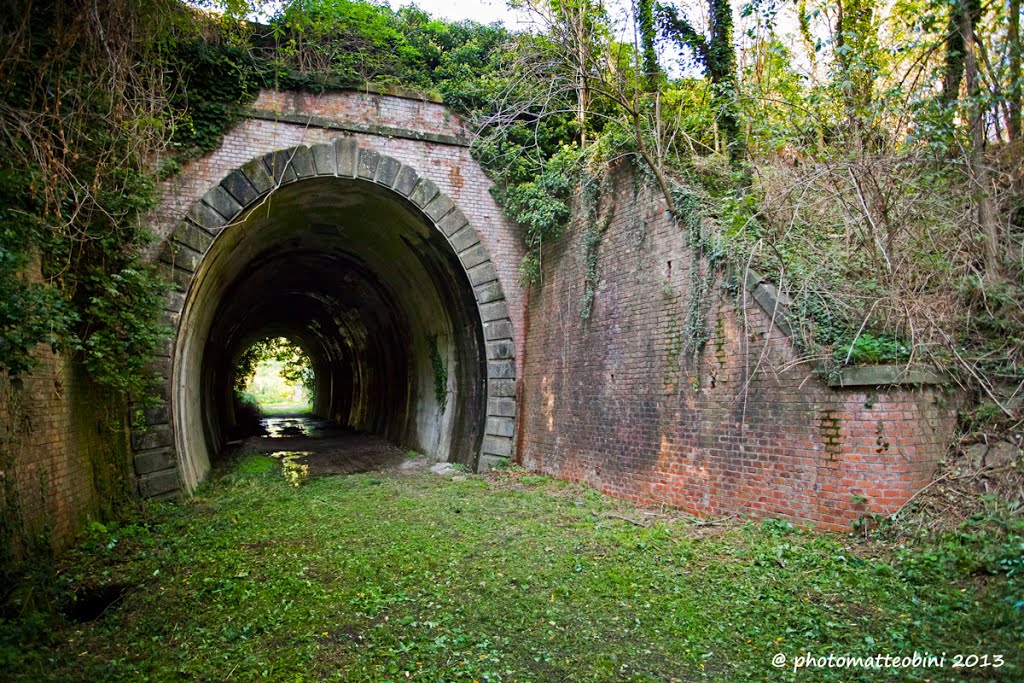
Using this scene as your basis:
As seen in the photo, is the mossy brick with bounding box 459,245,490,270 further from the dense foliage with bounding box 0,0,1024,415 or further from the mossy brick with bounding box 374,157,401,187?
the mossy brick with bounding box 374,157,401,187

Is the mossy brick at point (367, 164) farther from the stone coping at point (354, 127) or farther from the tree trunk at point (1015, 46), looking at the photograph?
the tree trunk at point (1015, 46)

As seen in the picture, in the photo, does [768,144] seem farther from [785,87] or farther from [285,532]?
[285,532]

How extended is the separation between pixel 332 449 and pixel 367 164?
940cm

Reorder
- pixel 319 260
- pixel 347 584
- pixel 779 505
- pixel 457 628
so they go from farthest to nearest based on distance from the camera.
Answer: pixel 319 260 < pixel 779 505 < pixel 347 584 < pixel 457 628

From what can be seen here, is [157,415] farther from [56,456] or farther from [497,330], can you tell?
[497,330]

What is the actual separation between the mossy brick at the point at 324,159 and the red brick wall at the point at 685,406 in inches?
159

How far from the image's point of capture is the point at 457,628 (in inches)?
178

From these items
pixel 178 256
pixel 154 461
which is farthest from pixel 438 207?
pixel 154 461

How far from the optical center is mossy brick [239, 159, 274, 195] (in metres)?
9.86

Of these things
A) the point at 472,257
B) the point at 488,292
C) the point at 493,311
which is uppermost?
the point at 472,257

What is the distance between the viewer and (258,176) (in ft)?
32.6

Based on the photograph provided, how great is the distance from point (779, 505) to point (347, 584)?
4.33 meters

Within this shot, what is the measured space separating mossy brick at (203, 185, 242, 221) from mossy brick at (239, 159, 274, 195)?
0.43 meters

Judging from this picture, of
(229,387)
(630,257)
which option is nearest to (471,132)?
(630,257)
